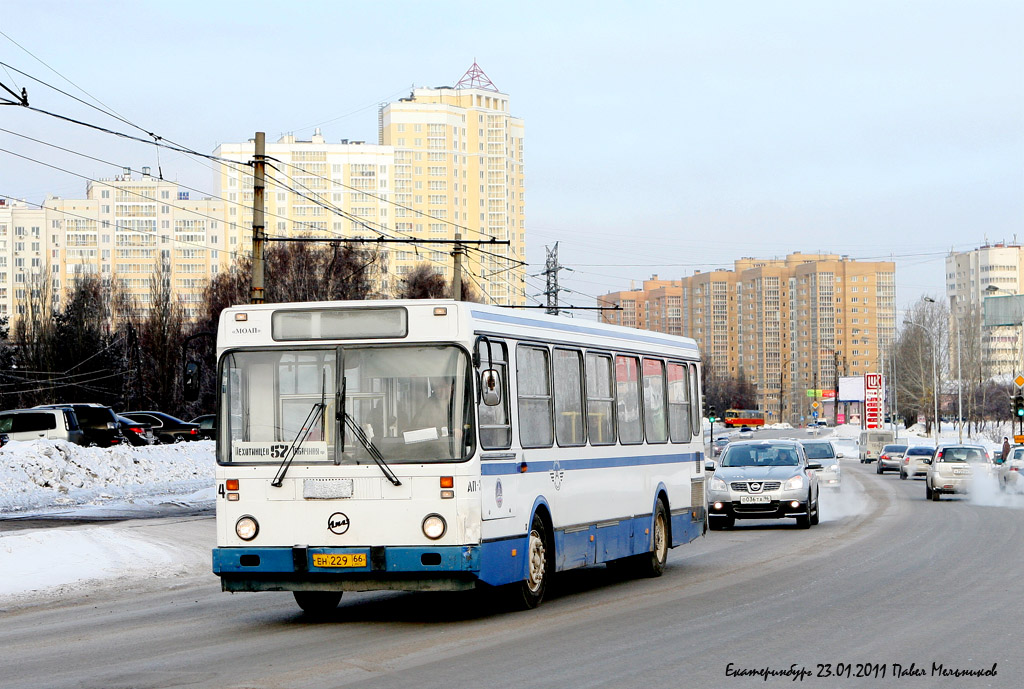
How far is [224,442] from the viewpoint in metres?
12.1

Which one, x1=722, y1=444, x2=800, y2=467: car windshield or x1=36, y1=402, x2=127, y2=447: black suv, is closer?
x1=722, y1=444, x2=800, y2=467: car windshield

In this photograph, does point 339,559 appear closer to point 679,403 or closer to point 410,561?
point 410,561

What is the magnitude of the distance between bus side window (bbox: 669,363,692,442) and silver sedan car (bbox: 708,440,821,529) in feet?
24.7

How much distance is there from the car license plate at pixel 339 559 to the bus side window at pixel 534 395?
1940mm

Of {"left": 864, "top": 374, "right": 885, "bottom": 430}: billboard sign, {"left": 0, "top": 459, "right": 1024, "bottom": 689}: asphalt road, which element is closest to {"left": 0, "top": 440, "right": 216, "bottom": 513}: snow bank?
{"left": 0, "top": 459, "right": 1024, "bottom": 689}: asphalt road

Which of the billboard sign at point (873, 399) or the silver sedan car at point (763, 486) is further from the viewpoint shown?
the billboard sign at point (873, 399)

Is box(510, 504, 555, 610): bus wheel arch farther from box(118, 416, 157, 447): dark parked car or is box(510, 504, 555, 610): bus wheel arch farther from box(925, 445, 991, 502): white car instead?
box(118, 416, 157, 447): dark parked car

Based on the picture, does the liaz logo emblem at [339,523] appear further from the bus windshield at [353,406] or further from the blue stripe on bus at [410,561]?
the bus windshield at [353,406]

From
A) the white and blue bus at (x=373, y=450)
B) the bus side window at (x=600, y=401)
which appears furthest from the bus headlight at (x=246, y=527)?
the bus side window at (x=600, y=401)

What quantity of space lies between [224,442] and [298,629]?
168 centimetres

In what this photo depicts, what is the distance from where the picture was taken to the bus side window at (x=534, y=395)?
12.9 metres

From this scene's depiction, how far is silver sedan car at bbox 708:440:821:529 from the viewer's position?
25188 mm

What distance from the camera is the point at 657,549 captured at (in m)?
16.8

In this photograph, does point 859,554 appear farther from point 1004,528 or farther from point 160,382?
point 160,382
